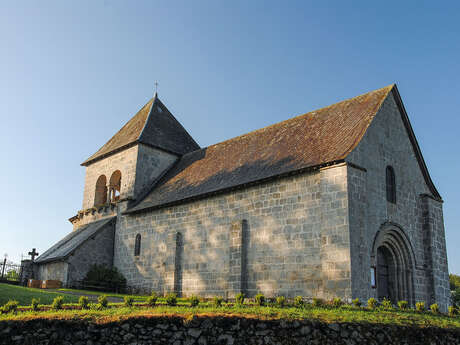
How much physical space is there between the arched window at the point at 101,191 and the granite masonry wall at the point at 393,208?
19411 mm

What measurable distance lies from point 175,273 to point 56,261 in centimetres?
795

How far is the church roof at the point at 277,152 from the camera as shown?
19.1m

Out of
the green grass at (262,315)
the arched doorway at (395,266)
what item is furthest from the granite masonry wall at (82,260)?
the arched doorway at (395,266)

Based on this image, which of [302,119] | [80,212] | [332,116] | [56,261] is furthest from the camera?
[80,212]

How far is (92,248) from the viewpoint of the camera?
26.8 m

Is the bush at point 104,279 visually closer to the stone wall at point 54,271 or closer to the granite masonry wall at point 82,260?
the granite masonry wall at point 82,260

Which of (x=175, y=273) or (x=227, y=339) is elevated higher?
(x=175, y=273)

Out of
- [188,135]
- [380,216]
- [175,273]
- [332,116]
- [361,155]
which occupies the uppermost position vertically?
[188,135]

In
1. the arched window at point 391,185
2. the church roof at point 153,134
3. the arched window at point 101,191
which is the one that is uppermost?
the church roof at point 153,134

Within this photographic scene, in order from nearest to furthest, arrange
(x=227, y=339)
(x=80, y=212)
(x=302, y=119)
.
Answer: (x=227, y=339), (x=302, y=119), (x=80, y=212)

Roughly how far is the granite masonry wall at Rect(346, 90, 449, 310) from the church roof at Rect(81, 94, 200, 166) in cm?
1458

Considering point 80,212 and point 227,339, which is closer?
point 227,339

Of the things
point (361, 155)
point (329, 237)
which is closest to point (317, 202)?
point (329, 237)

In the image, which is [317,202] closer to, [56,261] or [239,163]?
[239,163]
